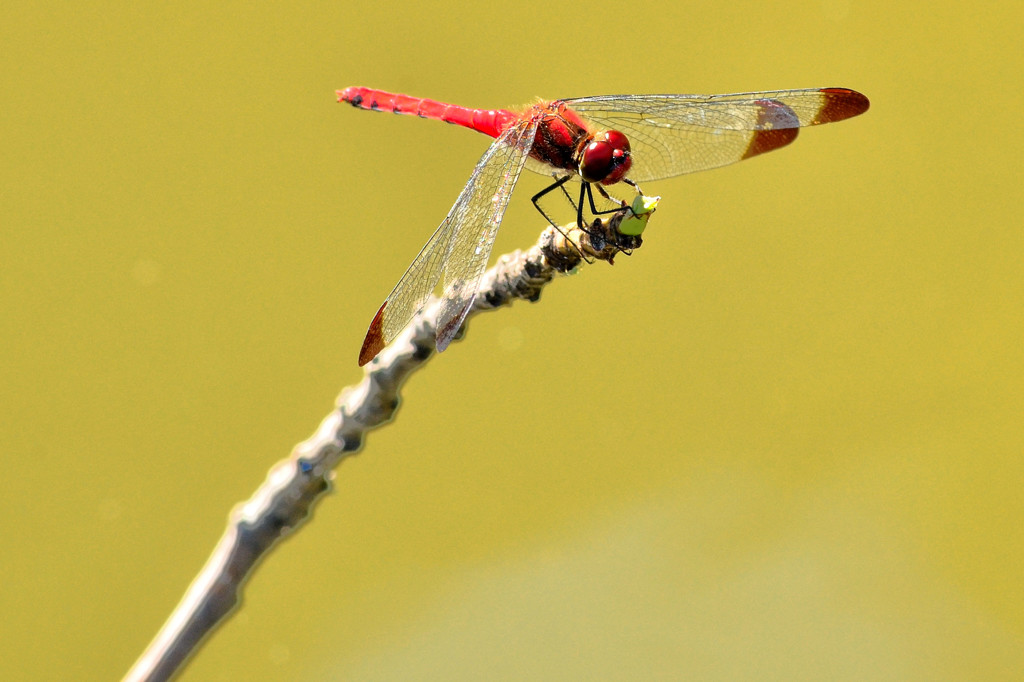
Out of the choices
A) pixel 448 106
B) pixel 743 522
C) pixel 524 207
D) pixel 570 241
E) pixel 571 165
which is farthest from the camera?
pixel 524 207

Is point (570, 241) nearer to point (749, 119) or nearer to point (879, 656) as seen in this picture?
point (749, 119)

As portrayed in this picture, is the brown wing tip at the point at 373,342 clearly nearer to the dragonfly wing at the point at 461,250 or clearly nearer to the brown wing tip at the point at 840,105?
the dragonfly wing at the point at 461,250

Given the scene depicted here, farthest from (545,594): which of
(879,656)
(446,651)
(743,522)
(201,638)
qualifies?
(201,638)

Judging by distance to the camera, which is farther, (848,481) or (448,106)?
(848,481)

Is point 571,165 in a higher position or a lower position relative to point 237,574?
higher

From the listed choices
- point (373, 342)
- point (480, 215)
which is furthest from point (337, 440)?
point (480, 215)

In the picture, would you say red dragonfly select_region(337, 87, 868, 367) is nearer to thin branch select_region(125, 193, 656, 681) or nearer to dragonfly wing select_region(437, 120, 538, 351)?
dragonfly wing select_region(437, 120, 538, 351)

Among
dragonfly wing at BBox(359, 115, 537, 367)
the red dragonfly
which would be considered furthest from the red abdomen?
dragonfly wing at BBox(359, 115, 537, 367)
